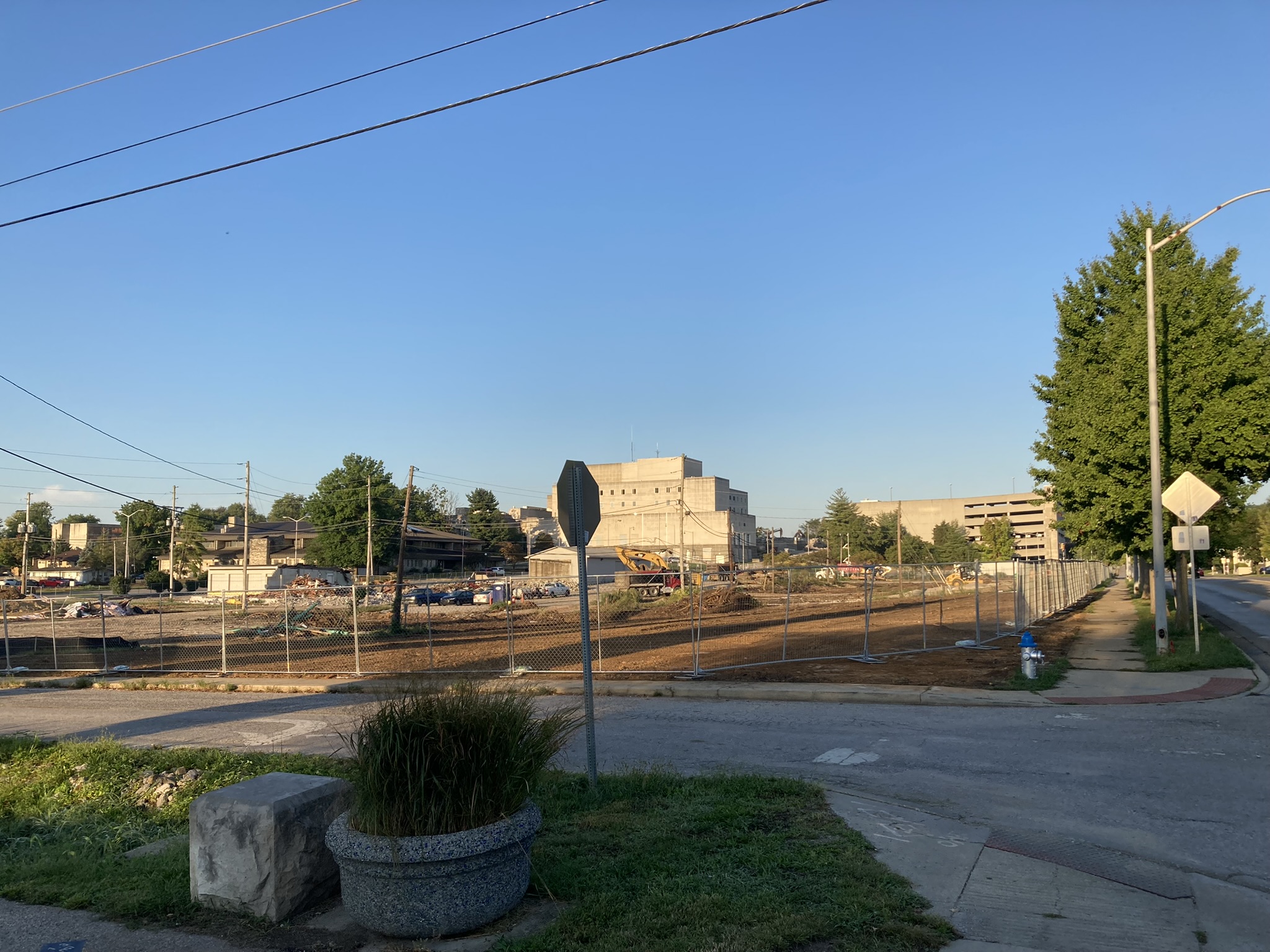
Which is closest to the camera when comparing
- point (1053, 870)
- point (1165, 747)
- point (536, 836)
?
point (1053, 870)

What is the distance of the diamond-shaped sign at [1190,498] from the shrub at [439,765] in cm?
1492

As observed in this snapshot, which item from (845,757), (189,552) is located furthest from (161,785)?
(189,552)

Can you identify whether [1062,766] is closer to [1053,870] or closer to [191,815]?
[1053,870]

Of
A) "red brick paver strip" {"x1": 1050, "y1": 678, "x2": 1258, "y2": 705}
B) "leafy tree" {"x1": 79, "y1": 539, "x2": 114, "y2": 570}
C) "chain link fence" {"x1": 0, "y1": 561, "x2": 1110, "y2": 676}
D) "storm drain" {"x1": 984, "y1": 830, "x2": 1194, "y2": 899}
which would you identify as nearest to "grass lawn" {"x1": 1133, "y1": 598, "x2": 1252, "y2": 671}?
"red brick paver strip" {"x1": 1050, "y1": 678, "x2": 1258, "y2": 705}

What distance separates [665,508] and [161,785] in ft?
483

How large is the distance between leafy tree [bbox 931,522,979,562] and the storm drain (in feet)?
365

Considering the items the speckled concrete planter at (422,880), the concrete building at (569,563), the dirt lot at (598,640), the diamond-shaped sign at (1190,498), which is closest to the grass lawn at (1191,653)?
the dirt lot at (598,640)

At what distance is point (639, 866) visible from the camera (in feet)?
18.9

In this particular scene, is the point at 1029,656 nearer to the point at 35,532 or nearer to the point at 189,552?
the point at 189,552

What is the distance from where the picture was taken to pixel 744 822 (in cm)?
668

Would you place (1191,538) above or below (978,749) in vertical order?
above

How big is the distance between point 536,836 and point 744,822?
1.51 metres

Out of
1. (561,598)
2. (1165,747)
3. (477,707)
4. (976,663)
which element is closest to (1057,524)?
(976,663)

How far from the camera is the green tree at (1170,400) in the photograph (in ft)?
65.1
